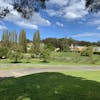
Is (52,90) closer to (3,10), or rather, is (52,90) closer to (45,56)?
(3,10)

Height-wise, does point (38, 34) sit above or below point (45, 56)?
above

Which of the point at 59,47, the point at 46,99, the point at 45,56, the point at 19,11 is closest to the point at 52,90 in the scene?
the point at 46,99

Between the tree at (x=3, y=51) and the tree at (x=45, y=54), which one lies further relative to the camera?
the tree at (x=3, y=51)

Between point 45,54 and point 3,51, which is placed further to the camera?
point 3,51

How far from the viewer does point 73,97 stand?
8664mm

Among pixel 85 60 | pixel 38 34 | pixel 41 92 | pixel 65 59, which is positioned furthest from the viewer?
pixel 38 34

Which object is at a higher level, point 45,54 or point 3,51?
point 3,51

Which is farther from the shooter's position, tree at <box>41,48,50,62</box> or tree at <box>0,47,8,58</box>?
tree at <box>0,47,8,58</box>

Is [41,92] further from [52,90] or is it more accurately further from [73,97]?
[73,97]

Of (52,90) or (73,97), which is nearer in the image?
(73,97)

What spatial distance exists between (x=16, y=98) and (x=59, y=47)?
115 m

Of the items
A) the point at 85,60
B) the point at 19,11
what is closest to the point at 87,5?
the point at 19,11

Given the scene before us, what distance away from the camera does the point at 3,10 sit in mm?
10016

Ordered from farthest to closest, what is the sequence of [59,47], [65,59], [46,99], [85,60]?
[59,47]
[65,59]
[85,60]
[46,99]
